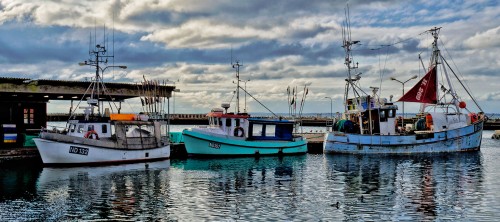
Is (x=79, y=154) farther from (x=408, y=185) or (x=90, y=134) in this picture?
(x=408, y=185)

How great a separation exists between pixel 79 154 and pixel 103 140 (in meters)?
2.12

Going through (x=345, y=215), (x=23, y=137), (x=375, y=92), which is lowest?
(x=345, y=215)

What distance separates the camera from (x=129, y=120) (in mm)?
39812

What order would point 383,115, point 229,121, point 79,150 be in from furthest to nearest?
point 383,115 → point 229,121 → point 79,150

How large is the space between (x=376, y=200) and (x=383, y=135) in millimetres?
26145

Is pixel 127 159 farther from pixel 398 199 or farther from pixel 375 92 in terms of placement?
pixel 375 92

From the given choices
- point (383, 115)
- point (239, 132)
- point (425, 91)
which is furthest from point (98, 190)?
point (425, 91)

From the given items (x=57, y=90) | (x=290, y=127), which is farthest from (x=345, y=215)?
(x=57, y=90)

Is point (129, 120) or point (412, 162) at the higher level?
point (129, 120)

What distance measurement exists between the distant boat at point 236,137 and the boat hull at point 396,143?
13.4ft

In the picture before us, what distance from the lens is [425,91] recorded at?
172 ft

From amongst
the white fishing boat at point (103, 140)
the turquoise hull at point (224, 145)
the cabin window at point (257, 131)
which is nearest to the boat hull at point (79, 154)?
the white fishing boat at point (103, 140)

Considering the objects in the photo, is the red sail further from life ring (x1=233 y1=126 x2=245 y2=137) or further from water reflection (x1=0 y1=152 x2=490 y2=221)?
life ring (x1=233 y1=126 x2=245 y2=137)

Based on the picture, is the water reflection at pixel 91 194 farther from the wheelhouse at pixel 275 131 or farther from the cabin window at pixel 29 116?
the wheelhouse at pixel 275 131
